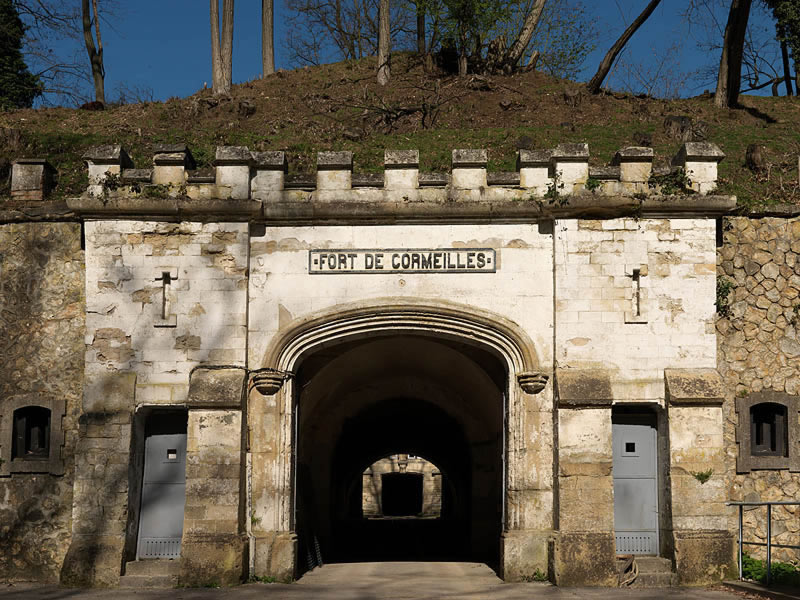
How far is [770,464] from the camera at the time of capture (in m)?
12.9

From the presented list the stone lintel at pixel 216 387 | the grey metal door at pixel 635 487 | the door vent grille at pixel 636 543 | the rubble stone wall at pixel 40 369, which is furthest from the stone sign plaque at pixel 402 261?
the door vent grille at pixel 636 543

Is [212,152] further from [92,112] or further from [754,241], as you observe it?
[754,241]

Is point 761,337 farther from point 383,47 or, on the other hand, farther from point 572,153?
point 383,47

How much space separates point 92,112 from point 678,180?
60.8 feet

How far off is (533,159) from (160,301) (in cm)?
514

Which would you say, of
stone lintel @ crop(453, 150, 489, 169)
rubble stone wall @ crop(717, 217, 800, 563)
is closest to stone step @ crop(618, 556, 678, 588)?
rubble stone wall @ crop(717, 217, 800, 563)

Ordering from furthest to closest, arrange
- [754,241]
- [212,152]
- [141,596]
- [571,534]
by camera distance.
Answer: [212,152], [754,241], [571,534], [141,596]

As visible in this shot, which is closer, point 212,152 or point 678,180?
point 678,180

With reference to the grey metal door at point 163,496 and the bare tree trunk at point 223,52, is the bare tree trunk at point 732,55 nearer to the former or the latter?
the bare tree trunk at point 223,52

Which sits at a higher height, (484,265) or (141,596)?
(484,265)

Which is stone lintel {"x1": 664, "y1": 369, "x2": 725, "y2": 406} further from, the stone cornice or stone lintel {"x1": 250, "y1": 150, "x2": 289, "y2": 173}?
stone lintel {"x1": 250, "y1": 150, "x2": 289, "y2": 173}

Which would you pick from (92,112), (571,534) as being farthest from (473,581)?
(92,112)

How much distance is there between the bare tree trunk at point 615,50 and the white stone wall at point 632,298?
14.1m

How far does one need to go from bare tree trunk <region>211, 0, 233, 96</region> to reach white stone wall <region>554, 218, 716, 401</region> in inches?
681
